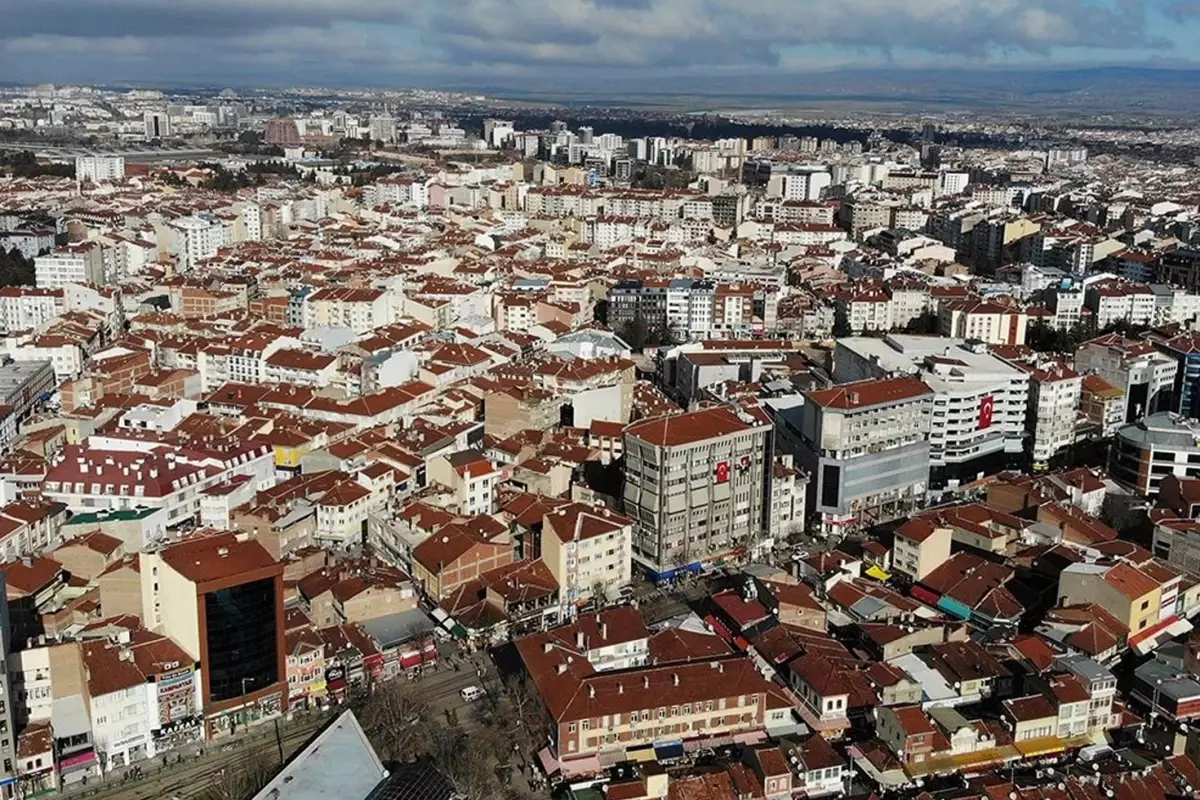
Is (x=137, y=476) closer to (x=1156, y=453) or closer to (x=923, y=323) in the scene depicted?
(x=1156, y=453)

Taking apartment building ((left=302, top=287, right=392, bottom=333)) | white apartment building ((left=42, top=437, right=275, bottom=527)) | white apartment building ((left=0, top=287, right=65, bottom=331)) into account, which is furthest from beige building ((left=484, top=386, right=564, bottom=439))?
white apartment building ((left=0, top=287, right=65, bottom=331))

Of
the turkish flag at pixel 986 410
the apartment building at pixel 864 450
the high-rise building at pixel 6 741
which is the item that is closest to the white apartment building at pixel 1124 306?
the turkish flag at pixel 986 410

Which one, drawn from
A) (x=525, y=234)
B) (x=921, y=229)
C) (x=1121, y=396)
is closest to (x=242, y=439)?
(x=1121, y=396)

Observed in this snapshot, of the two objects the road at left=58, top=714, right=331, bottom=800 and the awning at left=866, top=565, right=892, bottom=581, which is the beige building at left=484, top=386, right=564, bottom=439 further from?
the road at left=58, top=714, right=331, bottom=800

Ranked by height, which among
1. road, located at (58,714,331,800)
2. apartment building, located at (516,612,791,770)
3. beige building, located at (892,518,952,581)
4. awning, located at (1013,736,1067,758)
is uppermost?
beige building, located at (892,518,952,581)

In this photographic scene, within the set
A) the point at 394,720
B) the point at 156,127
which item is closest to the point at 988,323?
the point at 394,720

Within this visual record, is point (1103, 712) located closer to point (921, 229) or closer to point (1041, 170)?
point (921, 229)
